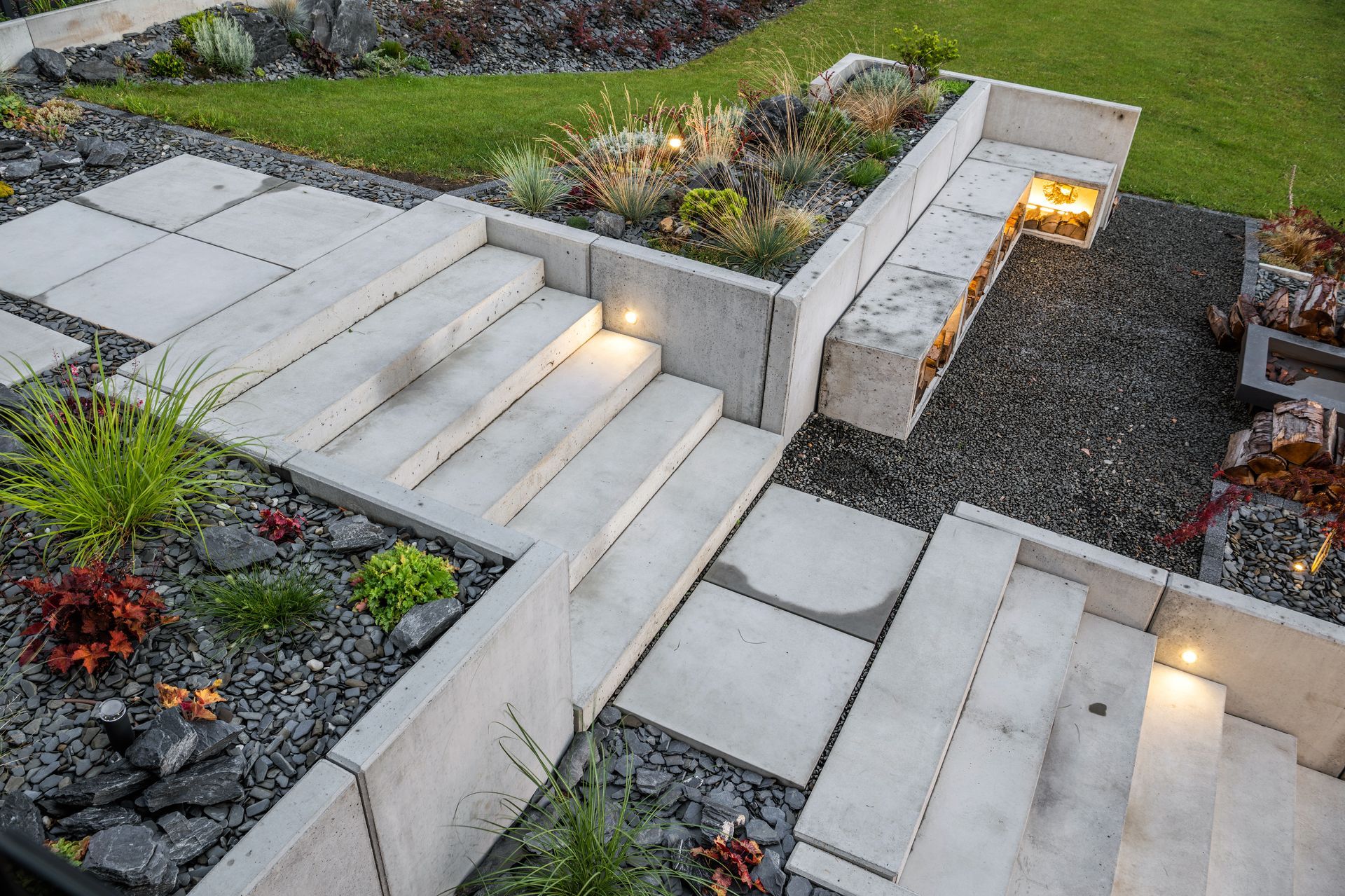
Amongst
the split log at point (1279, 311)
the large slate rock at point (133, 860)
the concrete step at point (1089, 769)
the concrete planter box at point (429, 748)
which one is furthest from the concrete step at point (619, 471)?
the split log at point (1279, 311)

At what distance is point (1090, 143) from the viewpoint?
782cm

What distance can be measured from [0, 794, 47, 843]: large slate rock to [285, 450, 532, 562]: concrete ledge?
1.36m

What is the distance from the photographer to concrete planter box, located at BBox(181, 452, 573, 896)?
2.39 metres

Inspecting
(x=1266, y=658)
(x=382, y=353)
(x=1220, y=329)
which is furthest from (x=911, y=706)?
(x=1220, y=329)

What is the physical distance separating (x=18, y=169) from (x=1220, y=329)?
8.01m

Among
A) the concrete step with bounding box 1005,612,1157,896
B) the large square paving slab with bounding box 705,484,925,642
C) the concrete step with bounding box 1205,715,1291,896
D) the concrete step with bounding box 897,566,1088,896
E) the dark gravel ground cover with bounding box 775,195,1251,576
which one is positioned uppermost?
the dark gravel ground cover with bounding box 775,195,1251,576

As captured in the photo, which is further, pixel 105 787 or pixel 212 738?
pixel 212 738

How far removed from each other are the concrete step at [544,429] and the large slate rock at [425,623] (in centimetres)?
96

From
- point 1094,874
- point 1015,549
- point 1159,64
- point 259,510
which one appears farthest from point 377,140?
point 1159,64

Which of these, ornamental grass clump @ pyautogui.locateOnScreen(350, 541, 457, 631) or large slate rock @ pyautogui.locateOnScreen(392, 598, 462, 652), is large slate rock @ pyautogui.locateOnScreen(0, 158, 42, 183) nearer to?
ornamental grass clump @ pyautogui.locateOnScreen(350, 541, 457, 631)

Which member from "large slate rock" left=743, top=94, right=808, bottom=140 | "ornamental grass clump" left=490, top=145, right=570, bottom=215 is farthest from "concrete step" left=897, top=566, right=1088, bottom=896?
"large slate rock" left=743, top=94, right=808, bottom=140

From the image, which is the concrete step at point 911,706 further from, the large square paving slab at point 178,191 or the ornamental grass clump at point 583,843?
the large square paving slab at point 178,191

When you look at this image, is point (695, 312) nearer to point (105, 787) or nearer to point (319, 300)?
point (319, 300)

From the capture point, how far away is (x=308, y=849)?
238cm
